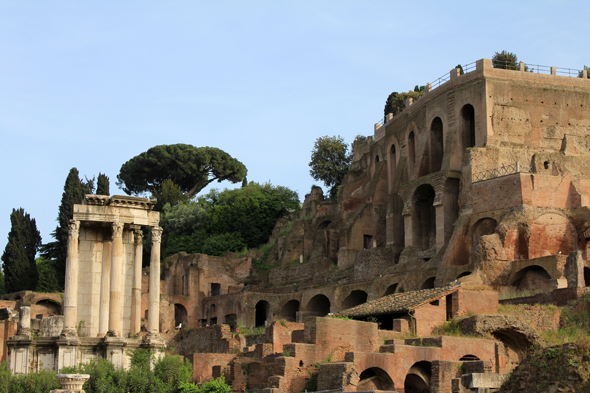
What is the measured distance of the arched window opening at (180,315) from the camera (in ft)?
195

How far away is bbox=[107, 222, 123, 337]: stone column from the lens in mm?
30844

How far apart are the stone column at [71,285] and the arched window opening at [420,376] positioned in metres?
11.4

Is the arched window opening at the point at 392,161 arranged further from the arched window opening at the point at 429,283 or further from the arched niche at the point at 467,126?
the arched window opening at the point at 429,283

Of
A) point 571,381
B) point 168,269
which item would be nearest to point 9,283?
point 168,269

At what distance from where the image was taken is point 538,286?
4300 cm

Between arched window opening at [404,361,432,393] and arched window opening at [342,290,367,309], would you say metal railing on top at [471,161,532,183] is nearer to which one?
arched window opening at [342,290,367,309]

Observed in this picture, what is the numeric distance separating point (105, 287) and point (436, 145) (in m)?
31.2

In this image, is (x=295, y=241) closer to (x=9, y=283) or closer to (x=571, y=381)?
(x=9, y=283)

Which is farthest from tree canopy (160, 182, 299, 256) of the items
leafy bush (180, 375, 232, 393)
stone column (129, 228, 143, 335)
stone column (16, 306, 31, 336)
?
stone column (16, 306, 31, 336)

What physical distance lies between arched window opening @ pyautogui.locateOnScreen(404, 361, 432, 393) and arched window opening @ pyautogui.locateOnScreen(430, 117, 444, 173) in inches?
1069

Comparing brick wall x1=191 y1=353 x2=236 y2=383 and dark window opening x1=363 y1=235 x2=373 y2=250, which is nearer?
brick wall x1=191 y1=353 x2=236 y2=383

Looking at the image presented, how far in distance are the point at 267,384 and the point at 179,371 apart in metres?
3.44

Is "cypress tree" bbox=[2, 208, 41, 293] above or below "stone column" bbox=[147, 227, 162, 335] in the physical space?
above

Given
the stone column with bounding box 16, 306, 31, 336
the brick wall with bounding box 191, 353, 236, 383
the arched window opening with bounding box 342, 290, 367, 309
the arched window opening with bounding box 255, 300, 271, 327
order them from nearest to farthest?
the stone column with bounding box 16, 306, 31, 336 → the brick wall with bounding box 191, 353, 236, 383 → the arched window opening with bounding box 342, 290, 367, 309 → the arched window opening with bounding box 255, 300, 271, 327
